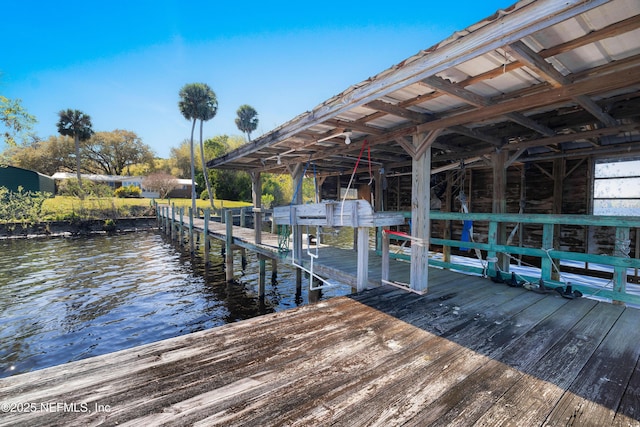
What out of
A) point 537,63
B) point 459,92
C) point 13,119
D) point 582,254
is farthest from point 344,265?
point 13,119

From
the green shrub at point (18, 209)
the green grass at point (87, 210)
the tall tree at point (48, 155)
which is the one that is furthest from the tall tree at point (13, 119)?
the tall tree at point (48, 155)

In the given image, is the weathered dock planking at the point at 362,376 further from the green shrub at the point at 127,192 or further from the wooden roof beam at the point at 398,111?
the green shrub at the point at 127,192

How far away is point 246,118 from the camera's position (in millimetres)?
45156

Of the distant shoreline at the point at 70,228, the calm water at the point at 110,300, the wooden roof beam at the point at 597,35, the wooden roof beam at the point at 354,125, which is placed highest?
the wooden roof beam at the point at 597,35

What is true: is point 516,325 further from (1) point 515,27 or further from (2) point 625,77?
(1) point 515,27

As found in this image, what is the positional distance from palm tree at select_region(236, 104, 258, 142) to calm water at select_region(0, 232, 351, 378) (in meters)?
34.9

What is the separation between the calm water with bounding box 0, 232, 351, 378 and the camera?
5.86m

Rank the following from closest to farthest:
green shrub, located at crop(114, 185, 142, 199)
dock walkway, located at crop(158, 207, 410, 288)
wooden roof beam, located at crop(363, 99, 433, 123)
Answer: wooden roof beam, located at crop(363, 99, 433, 123) → dock walkway, located at crop(158, 207, 410, 288) → green shrub, located at crop(114, 185, 142, 199)

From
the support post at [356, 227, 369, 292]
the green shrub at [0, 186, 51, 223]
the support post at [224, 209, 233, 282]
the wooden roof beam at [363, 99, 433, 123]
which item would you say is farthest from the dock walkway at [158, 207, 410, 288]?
the green shrub at [0, 186, 51, 223]

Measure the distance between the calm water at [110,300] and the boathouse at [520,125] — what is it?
330cm

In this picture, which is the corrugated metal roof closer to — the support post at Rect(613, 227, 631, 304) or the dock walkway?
the support post at Rect(613, 227, 631, 304)

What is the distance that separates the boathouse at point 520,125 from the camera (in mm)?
2115

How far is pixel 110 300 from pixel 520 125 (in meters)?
10.8

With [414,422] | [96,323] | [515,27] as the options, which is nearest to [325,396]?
[414,422]
